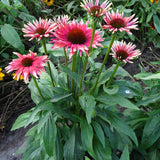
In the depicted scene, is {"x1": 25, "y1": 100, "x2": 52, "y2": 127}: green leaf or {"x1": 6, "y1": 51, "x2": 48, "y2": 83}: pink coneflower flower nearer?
{"x1": 6, "y1": 51, "x2": 48, "y2": 83}: pink coneflower flower

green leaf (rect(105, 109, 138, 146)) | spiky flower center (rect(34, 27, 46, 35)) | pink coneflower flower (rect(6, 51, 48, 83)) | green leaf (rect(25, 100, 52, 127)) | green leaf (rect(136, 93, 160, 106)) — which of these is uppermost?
spiky flower center (rect(34, 27, 46, 35))

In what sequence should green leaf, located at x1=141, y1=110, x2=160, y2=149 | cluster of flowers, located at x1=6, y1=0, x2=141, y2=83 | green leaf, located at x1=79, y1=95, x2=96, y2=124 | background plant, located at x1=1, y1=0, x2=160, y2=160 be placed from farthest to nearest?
1. green leaf, located at x1=141, y1=110, x2=160, y2=149
2. background plant, located at x1=1, y1=0, x2=160, y2=160
3. green leaf, located at x1=79, y1=95, x2=96, y2=124
4. cluster of flowers, located at x1=6, y1=0, x2=141, y2=83

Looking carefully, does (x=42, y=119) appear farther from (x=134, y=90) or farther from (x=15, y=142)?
(x=15, y=142)

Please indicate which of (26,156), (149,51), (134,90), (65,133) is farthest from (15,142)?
(149,51)

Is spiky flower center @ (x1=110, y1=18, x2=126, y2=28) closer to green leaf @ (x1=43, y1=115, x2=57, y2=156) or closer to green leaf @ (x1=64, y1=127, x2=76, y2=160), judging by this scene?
green leaf @ (x1=43, y1=115, x2=57, y2=156)

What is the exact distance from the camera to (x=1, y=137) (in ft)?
5.40

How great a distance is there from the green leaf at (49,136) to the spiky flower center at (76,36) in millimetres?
465

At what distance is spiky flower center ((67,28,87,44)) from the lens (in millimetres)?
771

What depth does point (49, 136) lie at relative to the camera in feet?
3.09

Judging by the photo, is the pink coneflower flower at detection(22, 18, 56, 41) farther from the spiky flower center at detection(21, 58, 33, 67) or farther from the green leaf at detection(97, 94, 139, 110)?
the green leaf at detection(97, 94, 139, 110)

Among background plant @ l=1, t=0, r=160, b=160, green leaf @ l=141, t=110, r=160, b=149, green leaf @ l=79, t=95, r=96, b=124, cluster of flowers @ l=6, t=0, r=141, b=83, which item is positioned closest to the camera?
cluster of flowers @ l=6, t=0, r=141, b=83

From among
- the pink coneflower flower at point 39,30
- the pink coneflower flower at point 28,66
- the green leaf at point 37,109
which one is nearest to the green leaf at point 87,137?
the green leaf at point 37,109

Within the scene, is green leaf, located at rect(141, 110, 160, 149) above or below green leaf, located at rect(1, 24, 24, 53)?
below

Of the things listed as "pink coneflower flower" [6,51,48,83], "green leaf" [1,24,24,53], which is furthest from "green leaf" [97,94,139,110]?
"green leaf" [1,24,24,53]
